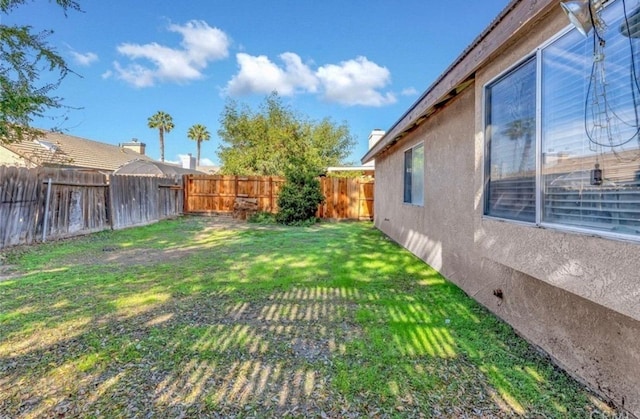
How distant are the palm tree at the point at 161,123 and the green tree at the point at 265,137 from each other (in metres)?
13.5

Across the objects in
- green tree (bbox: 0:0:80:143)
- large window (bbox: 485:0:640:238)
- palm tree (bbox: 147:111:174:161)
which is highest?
palm tree (bbox: 147:111:174:161)

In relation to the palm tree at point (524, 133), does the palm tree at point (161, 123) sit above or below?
above

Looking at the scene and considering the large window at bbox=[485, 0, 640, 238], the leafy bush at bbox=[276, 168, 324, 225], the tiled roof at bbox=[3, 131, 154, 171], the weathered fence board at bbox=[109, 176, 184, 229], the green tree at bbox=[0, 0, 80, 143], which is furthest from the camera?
the tiled roof at bbox=[3, 131, 154, 171]

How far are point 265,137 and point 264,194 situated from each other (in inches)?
326

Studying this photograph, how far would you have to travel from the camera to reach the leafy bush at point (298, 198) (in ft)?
42.5

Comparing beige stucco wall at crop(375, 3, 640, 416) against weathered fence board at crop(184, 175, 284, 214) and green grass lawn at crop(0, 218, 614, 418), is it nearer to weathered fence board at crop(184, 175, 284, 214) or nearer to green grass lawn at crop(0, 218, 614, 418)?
green grass lawn at crop(0, 218, 614, 418)

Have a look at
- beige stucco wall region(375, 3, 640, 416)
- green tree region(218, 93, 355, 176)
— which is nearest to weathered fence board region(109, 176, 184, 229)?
green tree region(218, 93, 355, 176)

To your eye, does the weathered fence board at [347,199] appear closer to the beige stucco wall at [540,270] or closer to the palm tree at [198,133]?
the beige stucco wall at [540,270]

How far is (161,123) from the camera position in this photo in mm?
33594

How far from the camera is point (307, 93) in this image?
23.7 m

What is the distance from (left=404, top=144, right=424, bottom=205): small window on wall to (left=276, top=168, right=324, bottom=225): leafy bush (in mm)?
5654

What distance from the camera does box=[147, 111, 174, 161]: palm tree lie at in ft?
109

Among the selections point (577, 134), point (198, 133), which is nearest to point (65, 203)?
point (577, 134)

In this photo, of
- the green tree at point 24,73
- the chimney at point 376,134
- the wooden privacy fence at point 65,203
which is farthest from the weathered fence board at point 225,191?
the green tree at point 24,73
